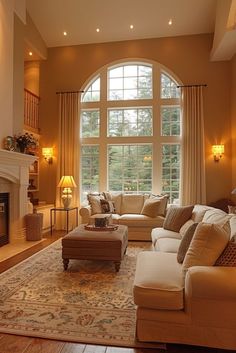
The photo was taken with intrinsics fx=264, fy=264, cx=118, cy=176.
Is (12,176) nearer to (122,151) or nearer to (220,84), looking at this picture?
(122,151)

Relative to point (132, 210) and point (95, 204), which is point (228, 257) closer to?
point (95, 204)

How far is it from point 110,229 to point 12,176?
2387mm

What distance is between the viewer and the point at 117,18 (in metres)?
6.15

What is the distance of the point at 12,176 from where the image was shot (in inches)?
202

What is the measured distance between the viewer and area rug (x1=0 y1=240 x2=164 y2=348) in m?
2.13

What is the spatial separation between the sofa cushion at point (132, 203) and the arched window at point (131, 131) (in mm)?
550

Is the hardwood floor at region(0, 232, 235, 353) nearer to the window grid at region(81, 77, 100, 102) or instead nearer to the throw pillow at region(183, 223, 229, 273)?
the throw pillow at region(183, 223, 229, 273)

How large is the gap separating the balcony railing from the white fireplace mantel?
1515mm

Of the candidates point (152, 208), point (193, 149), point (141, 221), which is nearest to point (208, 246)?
point (141, 221)

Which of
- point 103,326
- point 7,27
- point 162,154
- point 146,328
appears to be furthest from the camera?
point 162,154

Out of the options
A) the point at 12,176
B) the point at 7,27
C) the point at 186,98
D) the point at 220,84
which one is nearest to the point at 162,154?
the point at 186,98

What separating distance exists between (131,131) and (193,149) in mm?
1639

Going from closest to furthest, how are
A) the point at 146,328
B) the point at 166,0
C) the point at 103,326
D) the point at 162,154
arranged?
the point at 146,328 → the point at 103,326 → the point at 166,0 → the point at 162,154

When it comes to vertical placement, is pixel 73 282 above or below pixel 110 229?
below
